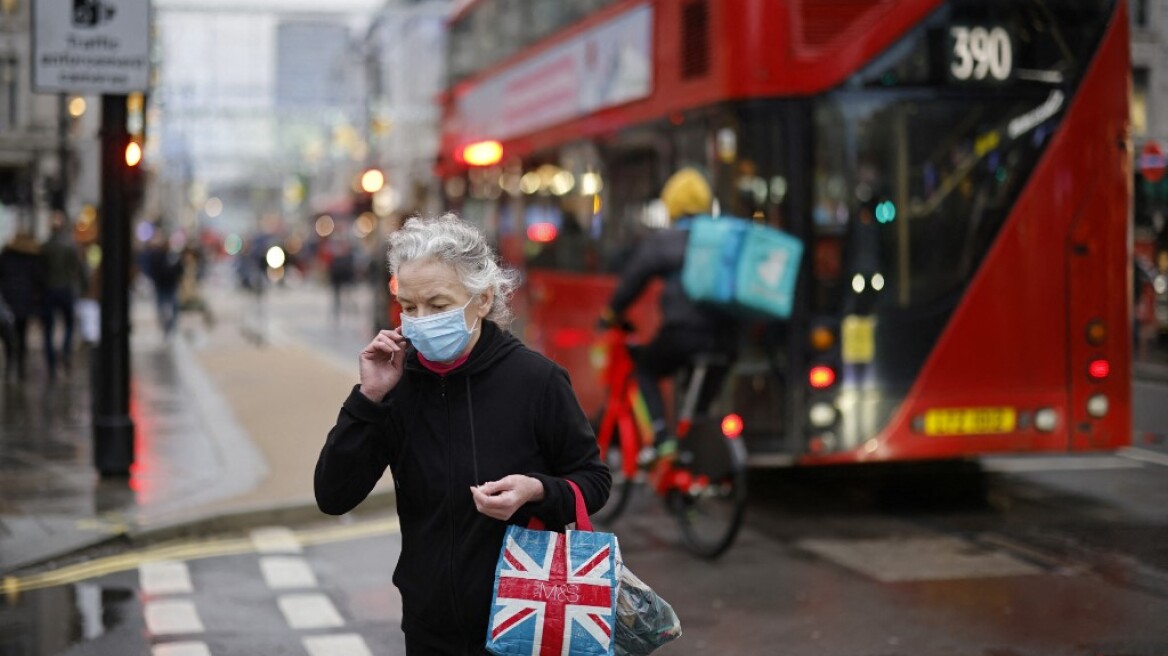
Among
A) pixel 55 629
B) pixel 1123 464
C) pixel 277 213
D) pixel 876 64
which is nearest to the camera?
pixel 55 629

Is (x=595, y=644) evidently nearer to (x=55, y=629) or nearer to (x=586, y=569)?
(x=586, y=569)

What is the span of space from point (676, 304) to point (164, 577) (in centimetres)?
289

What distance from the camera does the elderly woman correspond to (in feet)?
11.8

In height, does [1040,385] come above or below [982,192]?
below

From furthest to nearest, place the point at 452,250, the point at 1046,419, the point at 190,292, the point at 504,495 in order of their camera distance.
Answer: the point at 190,292
the point at 1046,419
the point at 452,250
the point at 504,495

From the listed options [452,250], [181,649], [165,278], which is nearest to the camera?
[452,250]

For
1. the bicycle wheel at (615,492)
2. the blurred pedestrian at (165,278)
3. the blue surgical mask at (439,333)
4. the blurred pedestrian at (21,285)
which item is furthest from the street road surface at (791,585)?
the blurred pedestrian at (165,278)

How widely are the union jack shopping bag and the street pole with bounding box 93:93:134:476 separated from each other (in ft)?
25.7

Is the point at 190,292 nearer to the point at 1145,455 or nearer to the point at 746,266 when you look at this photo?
the point at 1145,455

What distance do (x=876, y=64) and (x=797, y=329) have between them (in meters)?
1.53

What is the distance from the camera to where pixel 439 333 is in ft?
11.6

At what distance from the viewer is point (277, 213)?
148 metres

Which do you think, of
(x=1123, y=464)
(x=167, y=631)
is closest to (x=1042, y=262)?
(x=1123, y=464)

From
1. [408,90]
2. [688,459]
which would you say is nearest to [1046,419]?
[688,459]
